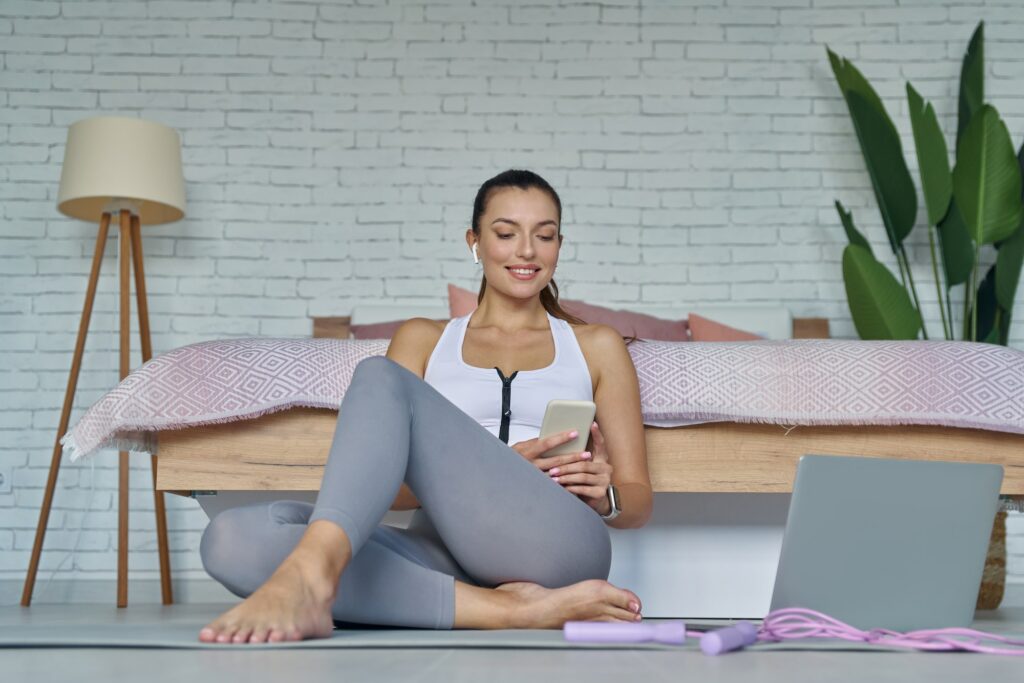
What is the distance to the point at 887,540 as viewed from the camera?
1.40 metres

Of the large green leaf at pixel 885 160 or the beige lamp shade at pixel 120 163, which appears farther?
the large green leaf at pixel 885 160

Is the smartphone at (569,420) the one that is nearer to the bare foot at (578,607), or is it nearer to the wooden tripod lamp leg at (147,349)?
the bare foot at (578,607)

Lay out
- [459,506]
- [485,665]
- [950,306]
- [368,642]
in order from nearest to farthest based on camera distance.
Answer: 1. [485,665]
2. [368,642]
3. [459,506]
4. [950,306]

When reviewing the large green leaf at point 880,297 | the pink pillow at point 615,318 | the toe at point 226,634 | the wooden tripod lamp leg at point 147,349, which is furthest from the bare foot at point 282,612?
the large green leaf at point 880,297

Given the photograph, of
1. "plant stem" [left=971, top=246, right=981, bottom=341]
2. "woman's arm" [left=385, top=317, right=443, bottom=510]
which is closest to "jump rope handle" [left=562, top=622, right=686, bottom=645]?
"woman's arm" [left=385, top=317, right=443, bottom=510]

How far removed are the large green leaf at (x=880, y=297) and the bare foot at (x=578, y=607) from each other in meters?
2.27

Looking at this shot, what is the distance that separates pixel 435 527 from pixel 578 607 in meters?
0.26

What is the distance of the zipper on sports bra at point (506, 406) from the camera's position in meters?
1.85

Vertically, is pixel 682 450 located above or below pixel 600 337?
below

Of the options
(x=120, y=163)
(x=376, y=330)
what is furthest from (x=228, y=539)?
(x=120, y=163)

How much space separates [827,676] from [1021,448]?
4.23 feet

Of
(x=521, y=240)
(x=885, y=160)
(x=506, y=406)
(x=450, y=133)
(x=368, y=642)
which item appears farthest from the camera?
(x=450, y=133)

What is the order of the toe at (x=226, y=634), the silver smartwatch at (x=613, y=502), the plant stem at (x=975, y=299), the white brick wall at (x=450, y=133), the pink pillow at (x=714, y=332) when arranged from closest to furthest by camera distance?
1. the toe at (x=226, y=634)
2. the silver smartwatch at (x=613, y=502)
3. the pink pillow at (x=714, y=332)
4. the plant stem at (x=975, y=299)
5. the white brick wall at (x=450, y=133)

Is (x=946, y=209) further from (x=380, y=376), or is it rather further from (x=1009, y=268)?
(x=380, y=376)
